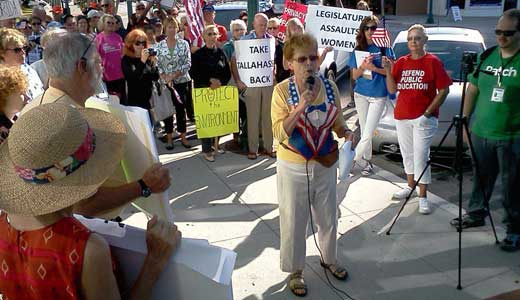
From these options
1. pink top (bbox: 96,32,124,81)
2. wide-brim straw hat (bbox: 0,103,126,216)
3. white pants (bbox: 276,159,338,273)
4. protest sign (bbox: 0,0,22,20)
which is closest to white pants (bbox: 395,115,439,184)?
white pants (bbox: 276,159,338,273)

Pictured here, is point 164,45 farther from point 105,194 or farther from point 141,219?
point 105,194

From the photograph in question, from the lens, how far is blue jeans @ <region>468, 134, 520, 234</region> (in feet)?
14.4

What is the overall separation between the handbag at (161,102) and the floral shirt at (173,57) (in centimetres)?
25

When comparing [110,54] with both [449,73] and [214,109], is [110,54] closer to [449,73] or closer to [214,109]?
[214,109]

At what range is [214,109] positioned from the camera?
6930 millimetres

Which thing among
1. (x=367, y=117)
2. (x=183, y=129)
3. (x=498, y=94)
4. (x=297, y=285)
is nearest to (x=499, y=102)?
(x=498, y=94)

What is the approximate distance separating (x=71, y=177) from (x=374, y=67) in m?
4.68

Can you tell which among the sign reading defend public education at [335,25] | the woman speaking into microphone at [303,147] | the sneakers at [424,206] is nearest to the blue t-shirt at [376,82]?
the sign reading defend public education at [335,25]

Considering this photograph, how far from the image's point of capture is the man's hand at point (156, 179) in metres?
2.15

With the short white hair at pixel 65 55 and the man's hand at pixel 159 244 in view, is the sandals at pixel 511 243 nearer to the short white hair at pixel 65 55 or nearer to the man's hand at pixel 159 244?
the man's hand at pixel 159 244

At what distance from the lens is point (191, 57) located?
685 cm

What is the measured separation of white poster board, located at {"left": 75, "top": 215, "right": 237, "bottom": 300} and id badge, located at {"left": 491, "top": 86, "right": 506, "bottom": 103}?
3.40 metres

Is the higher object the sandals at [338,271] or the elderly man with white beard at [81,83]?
the elderly man with white beard at [81,83]

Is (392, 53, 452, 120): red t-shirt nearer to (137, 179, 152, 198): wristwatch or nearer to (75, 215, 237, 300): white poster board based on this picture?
(137, 179, 152, 198): wristwatch
